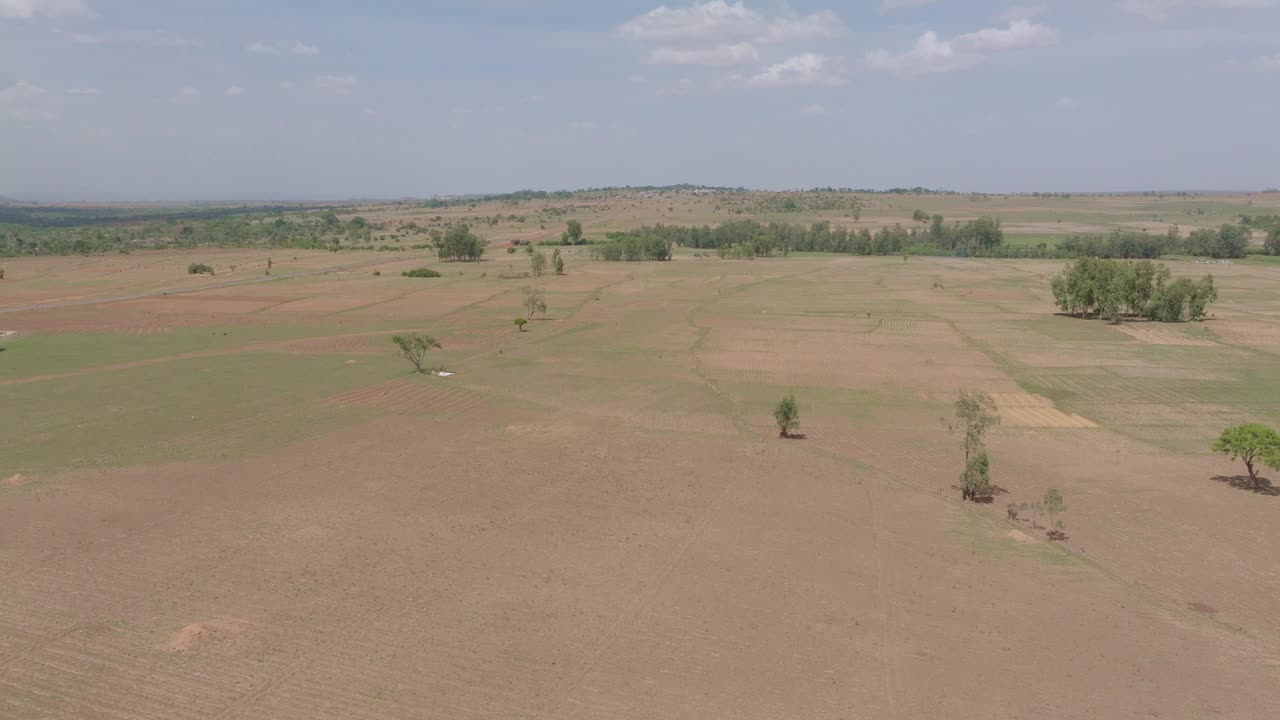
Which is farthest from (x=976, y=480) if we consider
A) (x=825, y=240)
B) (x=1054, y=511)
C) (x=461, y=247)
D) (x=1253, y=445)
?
(x=825, y=240)

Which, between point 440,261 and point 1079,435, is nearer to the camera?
point 1079,435

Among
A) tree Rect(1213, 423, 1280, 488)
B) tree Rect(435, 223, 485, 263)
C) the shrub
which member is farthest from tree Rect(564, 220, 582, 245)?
tree Rect(1213, 423, 1280, 488)

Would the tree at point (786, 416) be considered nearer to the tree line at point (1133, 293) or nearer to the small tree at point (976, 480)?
the small tree at point (976, 480)

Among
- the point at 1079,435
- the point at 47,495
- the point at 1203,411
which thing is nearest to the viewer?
the point at 47,495

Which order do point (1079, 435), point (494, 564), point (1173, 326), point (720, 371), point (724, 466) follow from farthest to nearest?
point (1173, 326) < point (720, 371) < point (1079, 435) < point (724, 466) < point (494, 564)

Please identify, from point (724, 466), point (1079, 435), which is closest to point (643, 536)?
point (724, 466)

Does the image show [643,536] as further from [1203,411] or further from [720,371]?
[1203,411]
